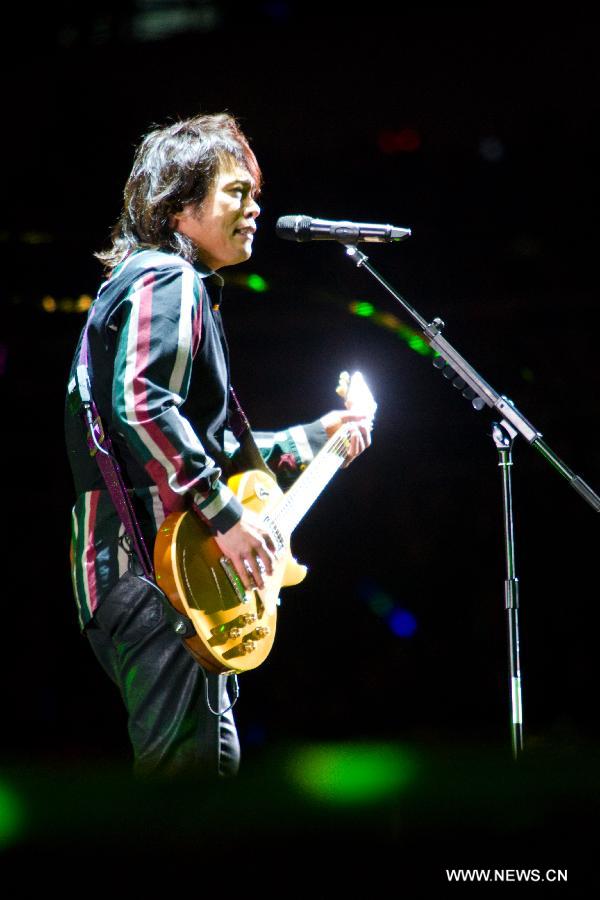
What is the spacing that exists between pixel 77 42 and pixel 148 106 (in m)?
0.47

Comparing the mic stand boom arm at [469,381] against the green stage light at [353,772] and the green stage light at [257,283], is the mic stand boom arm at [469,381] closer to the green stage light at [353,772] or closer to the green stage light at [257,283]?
the green stage light at [353,772]

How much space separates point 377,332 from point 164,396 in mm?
2641

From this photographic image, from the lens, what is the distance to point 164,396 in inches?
76.4

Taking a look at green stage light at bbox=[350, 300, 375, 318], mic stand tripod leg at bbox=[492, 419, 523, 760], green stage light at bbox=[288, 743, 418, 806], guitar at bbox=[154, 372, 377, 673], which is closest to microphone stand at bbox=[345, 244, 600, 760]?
mic stand tripod leg at bbox=[492, 419, 523, 760]

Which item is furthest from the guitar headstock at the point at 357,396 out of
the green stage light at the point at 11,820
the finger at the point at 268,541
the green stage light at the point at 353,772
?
the green stage light at the point at 11,820

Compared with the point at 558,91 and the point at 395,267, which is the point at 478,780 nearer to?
the point at 395,267

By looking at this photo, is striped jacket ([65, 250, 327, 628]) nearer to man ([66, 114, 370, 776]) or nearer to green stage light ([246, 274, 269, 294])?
man ([66, 114, 370, 776])

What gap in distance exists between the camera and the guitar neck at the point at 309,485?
231 centimetres

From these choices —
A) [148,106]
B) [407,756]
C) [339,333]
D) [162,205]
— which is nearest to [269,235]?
[339,333]

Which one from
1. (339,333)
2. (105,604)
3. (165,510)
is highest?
(339,333)

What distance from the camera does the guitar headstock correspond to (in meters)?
2.80

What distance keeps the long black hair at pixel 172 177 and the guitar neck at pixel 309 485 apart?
58 centimetres

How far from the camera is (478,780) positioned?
3.14ft

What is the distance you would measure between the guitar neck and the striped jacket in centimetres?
18
